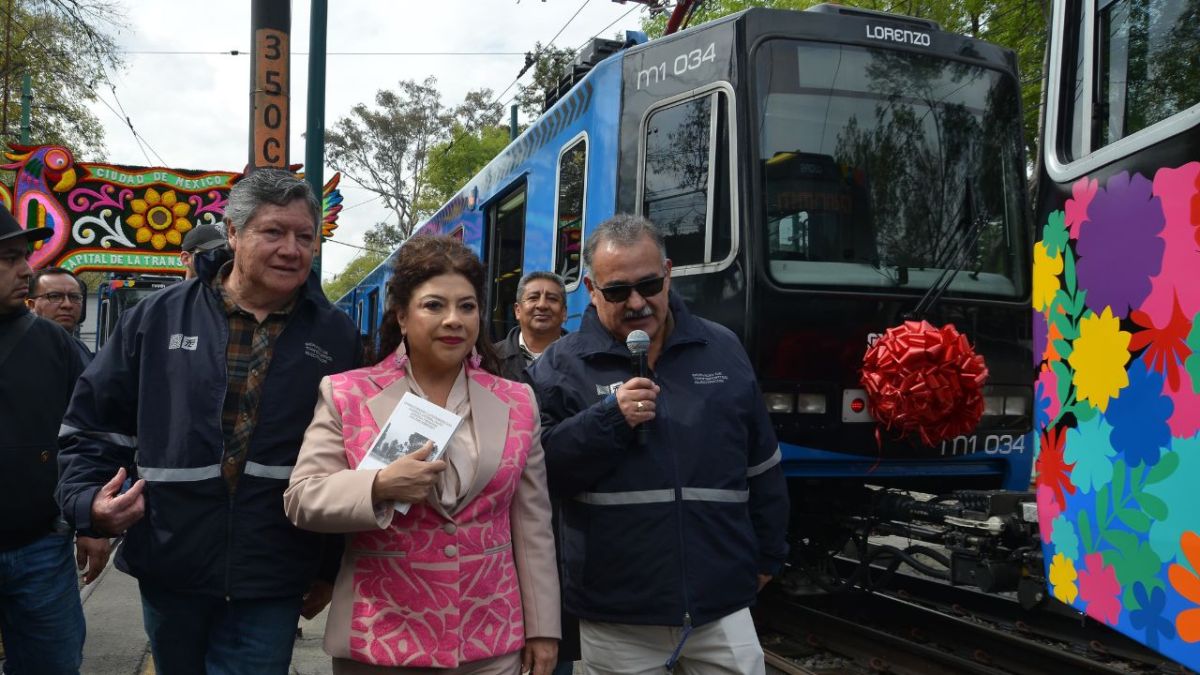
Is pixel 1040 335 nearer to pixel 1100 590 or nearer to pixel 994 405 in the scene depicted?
pixel 1100 590

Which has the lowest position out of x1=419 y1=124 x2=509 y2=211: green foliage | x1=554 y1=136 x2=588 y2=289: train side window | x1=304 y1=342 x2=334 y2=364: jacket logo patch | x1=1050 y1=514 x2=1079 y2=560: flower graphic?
x1=1050 y1=514 x2=1079 y2=560: flower graphic

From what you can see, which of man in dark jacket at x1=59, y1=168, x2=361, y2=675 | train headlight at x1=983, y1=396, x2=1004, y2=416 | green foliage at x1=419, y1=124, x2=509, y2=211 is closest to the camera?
man in dark jacket at x1=59, y1=168, x2=361, y2=675

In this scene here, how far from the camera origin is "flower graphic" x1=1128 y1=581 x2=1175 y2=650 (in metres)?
2.48

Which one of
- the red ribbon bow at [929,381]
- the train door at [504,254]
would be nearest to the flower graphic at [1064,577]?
the red ribbon bow at [929,381]

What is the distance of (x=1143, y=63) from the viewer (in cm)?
294

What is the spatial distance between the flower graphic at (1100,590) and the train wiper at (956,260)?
261 centimetres

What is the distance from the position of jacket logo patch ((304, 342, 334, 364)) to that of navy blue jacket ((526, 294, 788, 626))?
60 cm

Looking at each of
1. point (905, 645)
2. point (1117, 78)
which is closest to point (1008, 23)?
point (905, 645)

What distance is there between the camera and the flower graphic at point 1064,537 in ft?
9.39

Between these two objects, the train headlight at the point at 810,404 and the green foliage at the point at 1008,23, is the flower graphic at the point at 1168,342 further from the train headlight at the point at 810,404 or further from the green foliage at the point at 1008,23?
the green foliage at the point at 1008,23

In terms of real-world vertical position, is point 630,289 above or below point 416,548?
Result: above

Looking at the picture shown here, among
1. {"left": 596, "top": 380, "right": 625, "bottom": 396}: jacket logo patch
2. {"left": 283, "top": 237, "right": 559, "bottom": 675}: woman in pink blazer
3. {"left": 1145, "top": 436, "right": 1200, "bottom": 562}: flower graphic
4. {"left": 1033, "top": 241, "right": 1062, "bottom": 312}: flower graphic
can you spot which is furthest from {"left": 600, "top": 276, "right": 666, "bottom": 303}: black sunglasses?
{"left": 1145, "top": 436, "right": 1200, "bottom": 562}: flower graphic

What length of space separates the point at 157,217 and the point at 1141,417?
431 inches

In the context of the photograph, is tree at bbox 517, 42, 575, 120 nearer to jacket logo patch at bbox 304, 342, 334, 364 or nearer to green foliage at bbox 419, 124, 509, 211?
green foliage at bbox 419, 124, 509, 211
